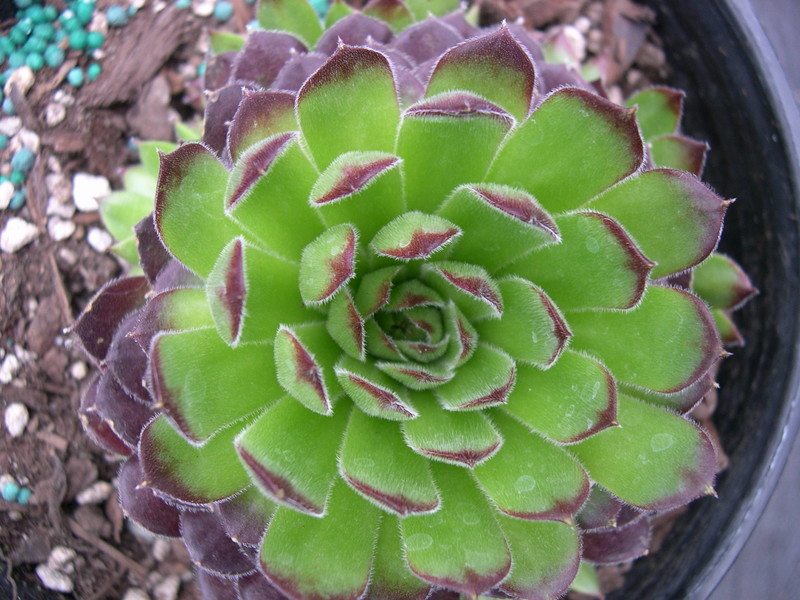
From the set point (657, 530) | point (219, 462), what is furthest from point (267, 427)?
point (657, 530)

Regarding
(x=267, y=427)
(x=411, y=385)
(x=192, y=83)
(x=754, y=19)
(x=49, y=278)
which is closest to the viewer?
(x=267, y=427)

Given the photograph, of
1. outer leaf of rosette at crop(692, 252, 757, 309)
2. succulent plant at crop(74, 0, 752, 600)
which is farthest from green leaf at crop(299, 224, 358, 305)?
outer leaf of rosette at crop(692, 252, 757, 309)

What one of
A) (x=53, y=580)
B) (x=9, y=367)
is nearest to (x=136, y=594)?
(x=53, y=580)

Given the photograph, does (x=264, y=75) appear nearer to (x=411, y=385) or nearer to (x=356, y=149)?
(x=356, y=149)

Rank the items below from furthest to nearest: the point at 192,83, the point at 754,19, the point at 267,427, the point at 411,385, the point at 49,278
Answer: the point at 192,83, the point at 49,278, the point at 754,19, the point at 411,385, the point at 267,427

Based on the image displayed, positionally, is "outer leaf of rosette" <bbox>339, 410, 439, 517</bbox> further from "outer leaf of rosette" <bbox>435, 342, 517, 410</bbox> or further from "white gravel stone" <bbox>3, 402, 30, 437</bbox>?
"white gravel stone" <bbox>3, 402, 30, 437</bbox>

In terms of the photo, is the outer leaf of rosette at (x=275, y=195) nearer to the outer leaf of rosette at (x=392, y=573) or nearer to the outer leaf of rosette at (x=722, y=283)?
the outer leaf of rosette at (x=392, y=573)

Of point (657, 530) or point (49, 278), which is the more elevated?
point (657, 530)
